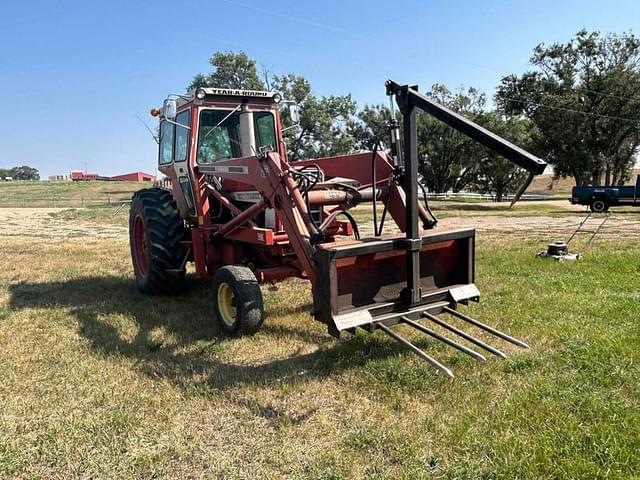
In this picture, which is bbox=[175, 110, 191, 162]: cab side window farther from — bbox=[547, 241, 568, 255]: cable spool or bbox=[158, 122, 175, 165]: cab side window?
bbox=[547, 241, 568, 255]: cable spool

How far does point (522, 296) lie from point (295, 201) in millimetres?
3311

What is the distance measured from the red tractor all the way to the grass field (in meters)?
0.34

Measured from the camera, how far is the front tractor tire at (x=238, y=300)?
4977mm

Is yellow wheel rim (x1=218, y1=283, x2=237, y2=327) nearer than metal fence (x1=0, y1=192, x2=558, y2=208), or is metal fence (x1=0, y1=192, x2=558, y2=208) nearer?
yellow wheel rim (x1=218, y1=283, x2=237, y2=327)

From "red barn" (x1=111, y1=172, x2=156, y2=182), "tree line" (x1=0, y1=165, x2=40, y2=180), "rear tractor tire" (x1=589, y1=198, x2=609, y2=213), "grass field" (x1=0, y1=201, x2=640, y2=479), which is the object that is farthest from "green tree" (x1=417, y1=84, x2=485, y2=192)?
"tree line" (x1=0, y1=165, x2=40, y2=180)

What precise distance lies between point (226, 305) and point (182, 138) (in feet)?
7.85

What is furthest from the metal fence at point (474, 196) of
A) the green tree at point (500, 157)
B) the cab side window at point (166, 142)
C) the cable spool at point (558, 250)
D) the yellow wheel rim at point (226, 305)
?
the yellow wheel rim at point (226, 305)

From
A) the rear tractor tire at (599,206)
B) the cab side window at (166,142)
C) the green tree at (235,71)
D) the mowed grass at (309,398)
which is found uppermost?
the green tree at (235,71)

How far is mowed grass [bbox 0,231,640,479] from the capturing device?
9.92 feet

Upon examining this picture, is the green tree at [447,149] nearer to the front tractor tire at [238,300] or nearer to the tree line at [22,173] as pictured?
the front tractor tire at [238,300]

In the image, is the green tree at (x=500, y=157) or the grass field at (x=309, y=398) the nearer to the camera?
the grass field at (x=309, y=398)

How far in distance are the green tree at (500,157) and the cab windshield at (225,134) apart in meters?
25.6

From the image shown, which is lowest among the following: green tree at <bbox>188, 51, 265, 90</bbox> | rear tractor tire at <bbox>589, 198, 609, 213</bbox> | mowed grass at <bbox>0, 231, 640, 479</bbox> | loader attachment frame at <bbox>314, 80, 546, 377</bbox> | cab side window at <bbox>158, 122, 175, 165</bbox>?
mowed grass at <bbox>0, 231, 640, 479</bbox>

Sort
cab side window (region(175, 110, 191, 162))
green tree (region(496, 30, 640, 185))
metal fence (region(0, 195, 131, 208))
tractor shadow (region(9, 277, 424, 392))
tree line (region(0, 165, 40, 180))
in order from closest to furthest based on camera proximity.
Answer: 1. tractor shadow (region(9, 277, 424, 392))
2. cab side window (region(175, 110, 191, 162))
3. green tree (region(496, 30, 640, 185))
4. metal fence (region(0, 195, 131, 208))
5. tree line (region(0, 165, 40, 180))
